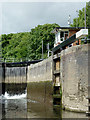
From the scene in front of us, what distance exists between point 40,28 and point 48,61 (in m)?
32.2

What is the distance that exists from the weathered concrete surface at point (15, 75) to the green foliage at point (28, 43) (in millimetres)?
9297

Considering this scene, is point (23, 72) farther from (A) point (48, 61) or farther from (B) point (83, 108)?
(B) point (83, 108)

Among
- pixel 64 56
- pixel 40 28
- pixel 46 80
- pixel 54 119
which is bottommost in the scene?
pixel 54 119

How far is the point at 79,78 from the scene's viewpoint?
1302cm

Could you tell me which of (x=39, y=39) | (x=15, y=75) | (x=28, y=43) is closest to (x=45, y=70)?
(x=15, y=75)

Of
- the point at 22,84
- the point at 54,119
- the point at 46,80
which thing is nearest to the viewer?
the point at 54,119

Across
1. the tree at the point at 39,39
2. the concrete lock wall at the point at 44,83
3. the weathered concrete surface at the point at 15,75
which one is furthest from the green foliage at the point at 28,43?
the concrete lock wall at the point at 44,83

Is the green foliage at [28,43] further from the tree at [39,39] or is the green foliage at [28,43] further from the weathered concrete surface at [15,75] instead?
the weathered concrete surface at [15,75]

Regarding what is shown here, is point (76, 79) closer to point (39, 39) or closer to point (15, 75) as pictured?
point (15, 75)

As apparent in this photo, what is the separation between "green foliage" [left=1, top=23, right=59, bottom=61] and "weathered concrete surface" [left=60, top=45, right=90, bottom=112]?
3315 centimetres

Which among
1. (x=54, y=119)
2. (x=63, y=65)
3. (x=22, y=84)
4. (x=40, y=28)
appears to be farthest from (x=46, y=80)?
(x=40, y=28)

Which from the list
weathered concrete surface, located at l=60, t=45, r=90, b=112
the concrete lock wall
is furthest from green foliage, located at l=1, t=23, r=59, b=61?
weathered concrete surface, located at l=60, t=45, r=90, b=112

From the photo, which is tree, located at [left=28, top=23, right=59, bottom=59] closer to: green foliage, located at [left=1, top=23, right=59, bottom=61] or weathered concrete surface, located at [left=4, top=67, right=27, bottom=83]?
green foliage, located at [left=1, top=23, right=59, bottom=61]

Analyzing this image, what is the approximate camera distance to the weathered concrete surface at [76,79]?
12.8 m
